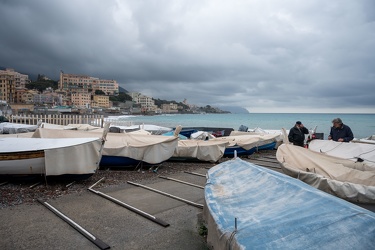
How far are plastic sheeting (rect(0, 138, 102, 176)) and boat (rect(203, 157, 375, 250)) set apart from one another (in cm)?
500

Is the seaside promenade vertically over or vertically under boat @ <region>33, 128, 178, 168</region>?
under

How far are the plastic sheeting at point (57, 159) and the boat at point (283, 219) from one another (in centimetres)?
500

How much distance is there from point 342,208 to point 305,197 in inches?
20.9

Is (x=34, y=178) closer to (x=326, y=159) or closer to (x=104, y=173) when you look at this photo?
(x=104, y=173)

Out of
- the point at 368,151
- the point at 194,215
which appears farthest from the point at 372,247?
the point at 368,151

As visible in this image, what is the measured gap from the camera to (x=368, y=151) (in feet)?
28.8

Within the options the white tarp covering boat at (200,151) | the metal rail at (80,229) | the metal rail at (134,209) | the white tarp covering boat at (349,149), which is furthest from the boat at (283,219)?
the white tarp covering boat at (200,151)

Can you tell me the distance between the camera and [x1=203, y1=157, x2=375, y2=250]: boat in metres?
2.61

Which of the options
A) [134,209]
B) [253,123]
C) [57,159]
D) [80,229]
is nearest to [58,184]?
[57,159]

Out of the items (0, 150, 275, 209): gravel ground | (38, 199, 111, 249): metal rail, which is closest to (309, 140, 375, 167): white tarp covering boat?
(0, 150, 275, 209): gravel ground

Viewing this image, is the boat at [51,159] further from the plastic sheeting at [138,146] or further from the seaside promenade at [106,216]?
the plastic sheeting at [138,146]

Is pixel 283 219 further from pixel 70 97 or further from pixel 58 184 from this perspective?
pixel 70 97

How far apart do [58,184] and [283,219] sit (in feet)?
23.5

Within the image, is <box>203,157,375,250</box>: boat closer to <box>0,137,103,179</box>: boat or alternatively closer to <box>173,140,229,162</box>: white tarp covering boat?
<box>0,137,103,179</box>: boat
